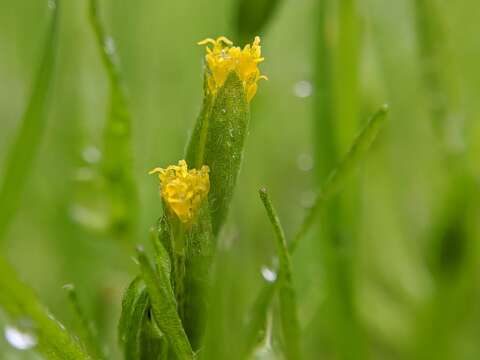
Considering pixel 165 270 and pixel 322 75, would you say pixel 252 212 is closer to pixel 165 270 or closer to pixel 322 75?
pixel 322 75

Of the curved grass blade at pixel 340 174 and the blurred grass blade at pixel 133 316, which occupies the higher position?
the curved grass blade at pixel 340 174

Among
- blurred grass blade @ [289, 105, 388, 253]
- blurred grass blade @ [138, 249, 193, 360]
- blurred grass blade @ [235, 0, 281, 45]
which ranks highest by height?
blurred grass blade @ [235, 0, 281, 45]

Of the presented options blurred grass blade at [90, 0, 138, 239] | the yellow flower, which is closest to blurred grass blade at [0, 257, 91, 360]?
the yellow flower

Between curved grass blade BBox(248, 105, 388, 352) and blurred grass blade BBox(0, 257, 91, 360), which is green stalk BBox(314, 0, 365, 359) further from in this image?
blurred grass blade BBox(0, 257, 91, 360)

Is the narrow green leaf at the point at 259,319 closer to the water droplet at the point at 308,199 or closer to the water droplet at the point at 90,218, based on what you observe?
the water droplet at the point at 308,199

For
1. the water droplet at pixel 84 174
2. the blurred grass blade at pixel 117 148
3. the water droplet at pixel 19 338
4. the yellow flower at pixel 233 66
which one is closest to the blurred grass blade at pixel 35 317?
the water droplet at pixel 19 338

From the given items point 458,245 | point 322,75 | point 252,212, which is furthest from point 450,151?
point 252,212
